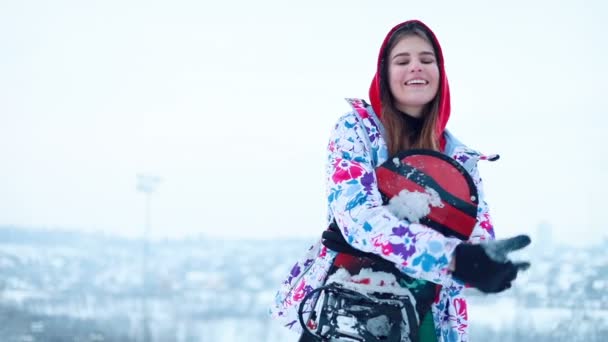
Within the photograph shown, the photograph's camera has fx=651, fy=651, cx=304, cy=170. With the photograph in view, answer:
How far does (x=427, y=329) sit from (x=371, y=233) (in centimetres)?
39

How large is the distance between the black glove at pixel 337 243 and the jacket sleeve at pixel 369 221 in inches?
2.3

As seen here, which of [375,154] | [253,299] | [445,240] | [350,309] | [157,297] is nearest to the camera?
[445,240]

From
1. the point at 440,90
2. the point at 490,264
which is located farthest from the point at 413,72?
the point at 490,264

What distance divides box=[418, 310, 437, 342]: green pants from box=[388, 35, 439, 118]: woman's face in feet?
1.88

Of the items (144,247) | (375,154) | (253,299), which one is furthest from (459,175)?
(144,247)

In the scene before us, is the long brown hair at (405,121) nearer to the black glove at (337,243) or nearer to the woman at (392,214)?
the woman at (392,214)

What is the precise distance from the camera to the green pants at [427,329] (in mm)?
1646

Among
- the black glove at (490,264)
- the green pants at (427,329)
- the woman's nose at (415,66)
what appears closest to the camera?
the black glove at (490,264)

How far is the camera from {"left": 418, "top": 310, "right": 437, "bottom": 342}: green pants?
5.40ft

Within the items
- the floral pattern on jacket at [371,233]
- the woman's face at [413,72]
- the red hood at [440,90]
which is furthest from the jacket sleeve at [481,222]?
the woman's face at [413,72]

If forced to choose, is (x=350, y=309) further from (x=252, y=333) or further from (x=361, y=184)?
(x=252, y=333)

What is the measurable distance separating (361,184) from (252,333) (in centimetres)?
1981

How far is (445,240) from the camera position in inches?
53.4

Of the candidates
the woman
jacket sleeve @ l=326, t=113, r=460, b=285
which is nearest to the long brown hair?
the woman
